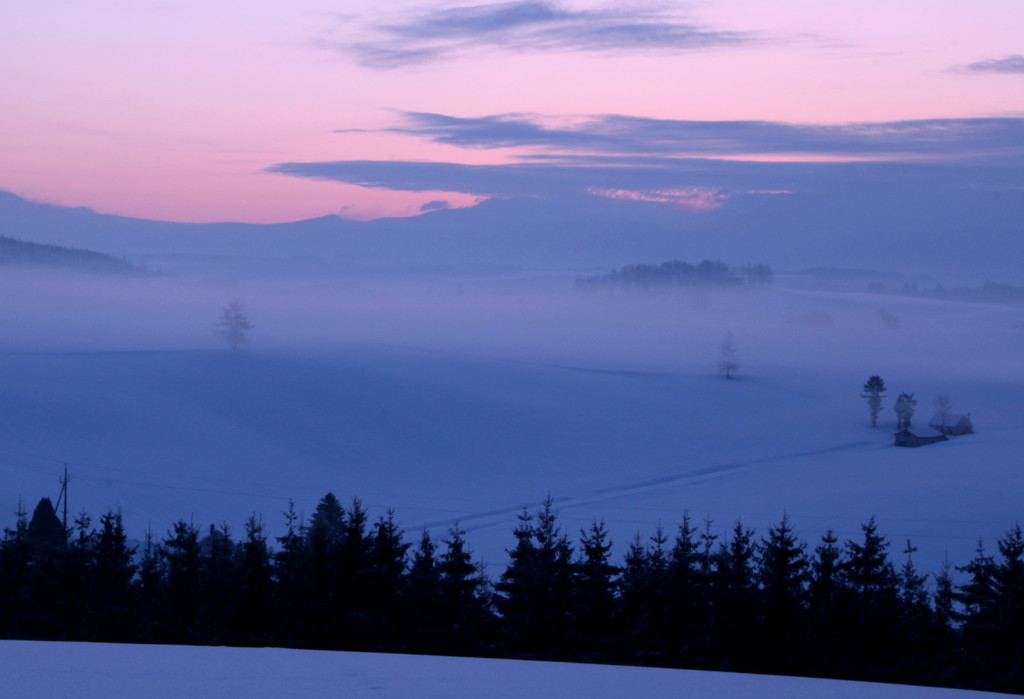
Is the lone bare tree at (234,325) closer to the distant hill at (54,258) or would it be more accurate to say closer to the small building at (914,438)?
the small building at (914,438)

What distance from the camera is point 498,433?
4881cm

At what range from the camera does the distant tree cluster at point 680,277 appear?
166 metres

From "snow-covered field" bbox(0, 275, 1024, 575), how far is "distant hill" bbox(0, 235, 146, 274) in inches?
2969

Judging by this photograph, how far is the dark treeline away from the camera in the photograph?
10227mm

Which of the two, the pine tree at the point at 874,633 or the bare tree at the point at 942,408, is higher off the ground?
the bare tree at the point at 942,408

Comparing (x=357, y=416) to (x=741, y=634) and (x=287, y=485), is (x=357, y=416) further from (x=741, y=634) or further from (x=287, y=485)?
(x=741, y=634)

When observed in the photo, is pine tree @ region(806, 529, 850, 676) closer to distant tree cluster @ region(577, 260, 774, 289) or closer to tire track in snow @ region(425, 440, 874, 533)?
tire track in snow @ region(425, 440, 874, 533)

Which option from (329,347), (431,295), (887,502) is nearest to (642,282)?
(431,295)

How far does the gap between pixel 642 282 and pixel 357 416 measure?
123145 mm

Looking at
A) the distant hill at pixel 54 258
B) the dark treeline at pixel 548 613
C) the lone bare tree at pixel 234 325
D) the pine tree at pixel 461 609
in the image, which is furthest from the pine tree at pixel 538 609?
the distant hill at pixel 54 258

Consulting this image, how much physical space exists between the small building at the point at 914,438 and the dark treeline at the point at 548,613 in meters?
41.8

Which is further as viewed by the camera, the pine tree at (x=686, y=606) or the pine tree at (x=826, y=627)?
the pine tree at (x=826, y=627)

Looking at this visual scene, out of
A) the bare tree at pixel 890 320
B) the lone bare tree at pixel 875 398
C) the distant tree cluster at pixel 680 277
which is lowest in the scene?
the lone bare tree at pixel 875 398

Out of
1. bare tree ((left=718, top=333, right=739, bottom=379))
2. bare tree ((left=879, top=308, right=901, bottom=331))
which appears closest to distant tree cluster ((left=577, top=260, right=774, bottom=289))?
bare tree ((left=879, top=308, right=901, bottom=331))
